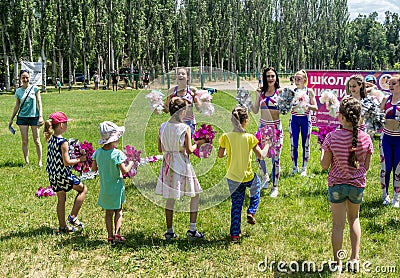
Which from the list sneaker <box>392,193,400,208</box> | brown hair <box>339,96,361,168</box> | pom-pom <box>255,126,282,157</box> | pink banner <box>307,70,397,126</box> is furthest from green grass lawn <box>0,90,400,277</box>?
pink banner <box>307,70,397,126</box>

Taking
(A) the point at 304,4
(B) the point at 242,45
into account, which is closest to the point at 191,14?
(B) the point at 242,45

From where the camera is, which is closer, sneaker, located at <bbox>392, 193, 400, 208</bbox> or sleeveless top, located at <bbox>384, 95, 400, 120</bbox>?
sleeveless top, located at <bbox>384, 95, 400, 120</bbox>

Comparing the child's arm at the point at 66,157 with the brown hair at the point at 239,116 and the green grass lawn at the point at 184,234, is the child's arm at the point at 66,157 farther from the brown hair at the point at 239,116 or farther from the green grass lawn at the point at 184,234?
the brown hair at the point at 239,116

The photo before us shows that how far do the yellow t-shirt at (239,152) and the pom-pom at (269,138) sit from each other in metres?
0.68

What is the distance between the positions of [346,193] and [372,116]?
7.11 feet

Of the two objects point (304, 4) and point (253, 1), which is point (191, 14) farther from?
point (304, 4)

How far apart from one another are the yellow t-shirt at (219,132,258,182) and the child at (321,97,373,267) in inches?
35.8

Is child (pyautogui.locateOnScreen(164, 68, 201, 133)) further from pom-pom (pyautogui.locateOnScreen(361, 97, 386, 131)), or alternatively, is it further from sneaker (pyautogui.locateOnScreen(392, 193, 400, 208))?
sneaker (pyautogui.locateOnScreen(392, 193, 400, 208))

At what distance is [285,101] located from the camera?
685 centimetres

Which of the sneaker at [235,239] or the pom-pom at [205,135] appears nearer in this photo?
the sneaker at [235,239]

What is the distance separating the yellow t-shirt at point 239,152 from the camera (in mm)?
4770

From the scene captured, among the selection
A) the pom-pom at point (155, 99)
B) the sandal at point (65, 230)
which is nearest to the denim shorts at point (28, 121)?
the pom-pom at point (155, 99)

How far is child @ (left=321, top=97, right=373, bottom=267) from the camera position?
3996 millimetres

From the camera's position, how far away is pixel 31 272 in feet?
14.5
